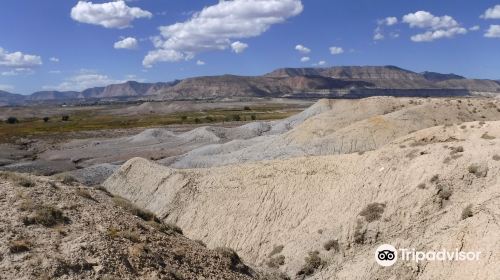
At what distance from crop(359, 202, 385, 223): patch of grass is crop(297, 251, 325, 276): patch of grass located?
3671 millimetres

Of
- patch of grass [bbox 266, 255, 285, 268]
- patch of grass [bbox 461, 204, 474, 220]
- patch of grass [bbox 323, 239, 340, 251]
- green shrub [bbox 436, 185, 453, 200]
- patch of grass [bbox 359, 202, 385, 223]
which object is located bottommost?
patch of grass [bbox 266, 255, 285, 268]

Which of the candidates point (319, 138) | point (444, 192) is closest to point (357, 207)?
point (444, 192)

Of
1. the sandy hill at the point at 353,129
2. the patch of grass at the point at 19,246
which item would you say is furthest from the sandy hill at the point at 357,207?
the sandy hill at the point at 353,129

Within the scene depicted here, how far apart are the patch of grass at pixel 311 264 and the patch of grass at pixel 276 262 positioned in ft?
5.88

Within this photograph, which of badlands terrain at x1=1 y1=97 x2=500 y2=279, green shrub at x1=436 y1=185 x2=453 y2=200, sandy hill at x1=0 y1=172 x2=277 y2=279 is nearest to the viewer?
sandy hill at x1=0 y1=172 x2=277 y2=279

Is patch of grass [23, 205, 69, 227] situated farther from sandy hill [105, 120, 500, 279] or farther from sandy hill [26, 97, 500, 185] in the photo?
sandy hill [26, 97, 500, 185]

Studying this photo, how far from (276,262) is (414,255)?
8.92m

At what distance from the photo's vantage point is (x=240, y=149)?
221 feet

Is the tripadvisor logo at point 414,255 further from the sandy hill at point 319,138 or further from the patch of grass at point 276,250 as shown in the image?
the sandy hill at point 319,138

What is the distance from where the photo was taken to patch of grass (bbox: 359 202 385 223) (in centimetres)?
2753

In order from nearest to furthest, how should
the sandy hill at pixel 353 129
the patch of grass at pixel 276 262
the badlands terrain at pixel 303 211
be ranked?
the badlands terrain at pixel 303 211
the patch of grass at pixel 276 262
the sandy hill at pixel 353 129

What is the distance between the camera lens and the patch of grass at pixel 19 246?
1713cm

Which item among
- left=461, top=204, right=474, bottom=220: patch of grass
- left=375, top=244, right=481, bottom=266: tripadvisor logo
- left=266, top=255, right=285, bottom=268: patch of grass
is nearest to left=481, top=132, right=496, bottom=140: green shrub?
left=461, top=204, right=474, bottom=220: patch of grass

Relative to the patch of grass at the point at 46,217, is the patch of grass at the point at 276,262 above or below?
below
